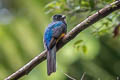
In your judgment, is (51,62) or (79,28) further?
(51,62)

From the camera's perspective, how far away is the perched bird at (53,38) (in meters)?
4.48

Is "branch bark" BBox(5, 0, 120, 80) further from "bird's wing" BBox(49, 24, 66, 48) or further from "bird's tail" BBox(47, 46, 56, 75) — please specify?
"bird's wing" BBox(49, 24, 66, 48)

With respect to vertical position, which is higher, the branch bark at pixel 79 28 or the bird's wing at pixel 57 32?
the branch bark at pixel 79 28

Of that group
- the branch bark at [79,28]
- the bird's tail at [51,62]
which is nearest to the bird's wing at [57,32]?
the bird's tail at [51,62]

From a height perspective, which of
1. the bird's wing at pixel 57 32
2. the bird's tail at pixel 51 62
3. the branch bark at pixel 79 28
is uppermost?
the branch bark at pixel 79 28

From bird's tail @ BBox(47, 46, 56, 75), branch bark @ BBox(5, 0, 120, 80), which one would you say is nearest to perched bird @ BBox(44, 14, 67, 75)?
bird's tail @ BBox(47, 46, 56, 75)

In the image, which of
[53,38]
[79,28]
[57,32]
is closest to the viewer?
[79,28]

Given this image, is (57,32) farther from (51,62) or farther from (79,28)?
(79,28)

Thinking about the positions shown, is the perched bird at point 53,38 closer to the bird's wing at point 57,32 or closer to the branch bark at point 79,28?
the bird's wing at point 57,32

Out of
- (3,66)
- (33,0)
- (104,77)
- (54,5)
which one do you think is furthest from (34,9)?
(54,5)

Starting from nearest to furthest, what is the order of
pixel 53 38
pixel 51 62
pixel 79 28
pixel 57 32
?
pixel 79 28, pixel 51 62, pixel 53 38, pixel 57 32

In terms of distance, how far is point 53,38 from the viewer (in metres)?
5.13

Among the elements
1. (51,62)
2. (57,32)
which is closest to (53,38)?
(57,32)

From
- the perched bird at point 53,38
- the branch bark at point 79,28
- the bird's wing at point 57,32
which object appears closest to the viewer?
the branch bark at point 79,28
